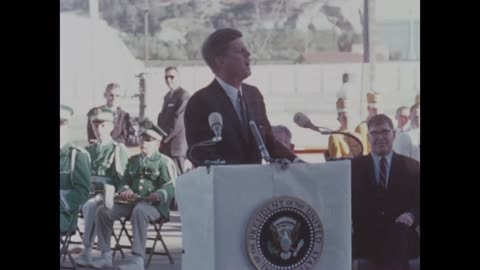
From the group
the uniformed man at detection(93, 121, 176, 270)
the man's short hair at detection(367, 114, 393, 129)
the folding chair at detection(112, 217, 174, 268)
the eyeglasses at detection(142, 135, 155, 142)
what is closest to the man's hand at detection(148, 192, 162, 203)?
the uniformed man at detection(93, 121, 176, 270)

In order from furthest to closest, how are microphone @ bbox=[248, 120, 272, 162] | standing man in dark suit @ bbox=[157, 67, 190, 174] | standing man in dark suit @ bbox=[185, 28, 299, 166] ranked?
standing man in dark suit @ bbox=[157, 67, 190, 174] → standing man in dark suit @ bbox=[185, 28, 299, 166] → microphone @ bbox=[248, 120, 272, 162]

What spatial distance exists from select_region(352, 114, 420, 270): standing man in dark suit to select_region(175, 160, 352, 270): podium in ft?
3.92

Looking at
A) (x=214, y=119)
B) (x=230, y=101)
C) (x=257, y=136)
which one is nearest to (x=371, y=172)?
(x=257, y=136)

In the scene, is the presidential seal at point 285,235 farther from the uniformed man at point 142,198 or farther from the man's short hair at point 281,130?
the uniformed man at point 142,198

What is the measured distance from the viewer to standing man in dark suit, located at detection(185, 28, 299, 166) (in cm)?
682

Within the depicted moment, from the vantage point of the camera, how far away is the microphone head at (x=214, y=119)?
6.66m

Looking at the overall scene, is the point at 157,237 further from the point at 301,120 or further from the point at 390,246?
the point at 390,246

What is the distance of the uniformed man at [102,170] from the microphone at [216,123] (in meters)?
0.57

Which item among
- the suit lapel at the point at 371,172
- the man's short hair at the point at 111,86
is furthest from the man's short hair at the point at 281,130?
the man's short hair at the point at 111,86

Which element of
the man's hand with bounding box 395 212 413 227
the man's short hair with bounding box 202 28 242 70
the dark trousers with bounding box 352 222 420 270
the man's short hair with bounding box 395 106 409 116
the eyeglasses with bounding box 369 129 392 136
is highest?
the man's short hair with bounding box 202 28 242 70

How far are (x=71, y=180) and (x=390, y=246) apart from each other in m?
1.75

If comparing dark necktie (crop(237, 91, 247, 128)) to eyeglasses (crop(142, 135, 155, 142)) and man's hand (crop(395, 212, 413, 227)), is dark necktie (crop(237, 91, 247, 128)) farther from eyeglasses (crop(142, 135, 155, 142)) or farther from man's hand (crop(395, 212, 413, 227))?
man's hand (crop(395, 212, 413, 227))

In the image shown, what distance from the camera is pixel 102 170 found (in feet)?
23.0
